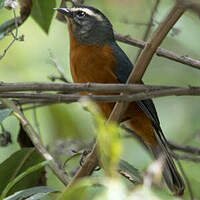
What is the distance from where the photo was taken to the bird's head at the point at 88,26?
4.90m

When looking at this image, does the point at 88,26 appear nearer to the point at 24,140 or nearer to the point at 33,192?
the point at 24,140

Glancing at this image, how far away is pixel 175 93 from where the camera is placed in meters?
2.34

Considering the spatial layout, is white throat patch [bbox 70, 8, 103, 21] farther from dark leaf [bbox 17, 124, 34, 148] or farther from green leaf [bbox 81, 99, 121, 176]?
green leaf [bbox 81, 99, 121, 176]

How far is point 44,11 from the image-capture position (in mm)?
3971

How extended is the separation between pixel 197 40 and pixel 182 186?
271cm

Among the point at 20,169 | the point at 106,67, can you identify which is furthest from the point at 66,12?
the point at 20,169

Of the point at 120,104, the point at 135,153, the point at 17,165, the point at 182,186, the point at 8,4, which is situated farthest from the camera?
the point at 135,153

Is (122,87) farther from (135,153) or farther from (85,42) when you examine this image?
(135,153)

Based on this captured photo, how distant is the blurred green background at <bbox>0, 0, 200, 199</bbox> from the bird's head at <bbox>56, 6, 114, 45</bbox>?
0.38 metres

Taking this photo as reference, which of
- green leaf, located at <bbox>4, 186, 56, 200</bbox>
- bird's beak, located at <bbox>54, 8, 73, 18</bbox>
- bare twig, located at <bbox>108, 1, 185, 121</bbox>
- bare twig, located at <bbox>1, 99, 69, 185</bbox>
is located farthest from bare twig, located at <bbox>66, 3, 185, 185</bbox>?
bird's beak, located at <bbox>54, 8, 73, 18</bbox>

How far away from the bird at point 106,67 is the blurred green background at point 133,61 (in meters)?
0.52

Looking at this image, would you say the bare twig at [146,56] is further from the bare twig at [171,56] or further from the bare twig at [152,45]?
the bare twig at [171,56]

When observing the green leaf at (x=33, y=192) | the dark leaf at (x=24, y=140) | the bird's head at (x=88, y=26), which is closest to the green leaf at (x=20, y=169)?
the dark leaf at (x=24, y=140)

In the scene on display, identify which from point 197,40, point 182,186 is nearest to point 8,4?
point 182,186
